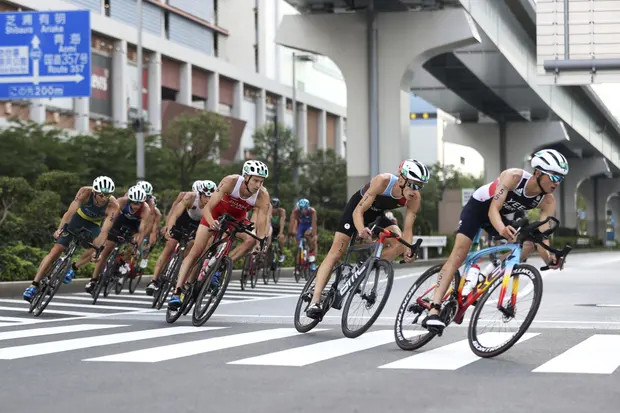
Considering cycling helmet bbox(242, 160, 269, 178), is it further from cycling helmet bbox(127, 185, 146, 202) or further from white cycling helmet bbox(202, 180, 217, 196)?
cycling helmet bbox(127, 185, 146, 202)

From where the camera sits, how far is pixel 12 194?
25.8 metres

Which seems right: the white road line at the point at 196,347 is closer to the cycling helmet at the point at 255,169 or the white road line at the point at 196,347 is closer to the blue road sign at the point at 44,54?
A: the cycling helmet at the point at 255,169

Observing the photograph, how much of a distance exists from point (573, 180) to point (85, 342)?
87.7 m

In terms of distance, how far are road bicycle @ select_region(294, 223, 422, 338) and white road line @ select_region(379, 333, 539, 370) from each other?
89cm

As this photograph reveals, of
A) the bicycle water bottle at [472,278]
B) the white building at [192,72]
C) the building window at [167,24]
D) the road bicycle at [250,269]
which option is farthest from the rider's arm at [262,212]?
the building window at [167,24]

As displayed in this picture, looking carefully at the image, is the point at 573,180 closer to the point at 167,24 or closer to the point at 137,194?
the point at 167,24

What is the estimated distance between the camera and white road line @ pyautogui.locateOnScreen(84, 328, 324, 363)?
9.80 meters

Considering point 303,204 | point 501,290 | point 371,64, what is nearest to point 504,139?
point 371,64

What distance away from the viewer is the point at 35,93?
29.0 m

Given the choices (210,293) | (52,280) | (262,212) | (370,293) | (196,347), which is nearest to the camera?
(196,347)

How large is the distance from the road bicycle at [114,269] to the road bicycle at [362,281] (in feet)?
23.0

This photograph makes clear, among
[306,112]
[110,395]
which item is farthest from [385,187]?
[306,112]

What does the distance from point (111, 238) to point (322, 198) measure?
2221 inches

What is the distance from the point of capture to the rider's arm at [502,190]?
969cm
